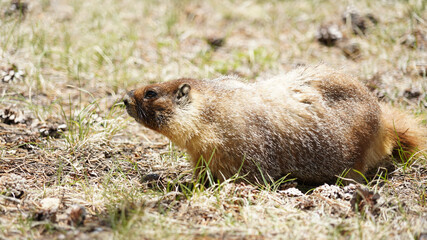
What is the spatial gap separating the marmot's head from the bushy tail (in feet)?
8.50

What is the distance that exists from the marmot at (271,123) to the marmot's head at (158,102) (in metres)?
0.01

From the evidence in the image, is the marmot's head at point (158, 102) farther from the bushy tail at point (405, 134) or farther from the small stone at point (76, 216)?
the bushy tail at point (405, 134)

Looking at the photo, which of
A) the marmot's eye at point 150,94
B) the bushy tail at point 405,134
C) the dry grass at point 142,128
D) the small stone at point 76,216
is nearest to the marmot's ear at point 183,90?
the marmot's eye at point 150,94

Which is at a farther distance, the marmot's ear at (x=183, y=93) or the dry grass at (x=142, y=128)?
the marmot's ear at (x=183, y=93)

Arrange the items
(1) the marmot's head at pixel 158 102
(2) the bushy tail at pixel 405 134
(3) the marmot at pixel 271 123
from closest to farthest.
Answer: (3) the marmot at pixel 271 123 < (1) the marmot's head at pixel 158 102 < (2) the bushy tail at pixel 405 134

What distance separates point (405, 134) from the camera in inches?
225

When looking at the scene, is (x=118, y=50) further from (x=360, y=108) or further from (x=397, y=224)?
(x=397, y=224)

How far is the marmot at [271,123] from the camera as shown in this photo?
4.96 m

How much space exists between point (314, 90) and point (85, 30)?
5.37m

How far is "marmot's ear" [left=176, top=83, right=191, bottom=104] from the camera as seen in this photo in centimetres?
512

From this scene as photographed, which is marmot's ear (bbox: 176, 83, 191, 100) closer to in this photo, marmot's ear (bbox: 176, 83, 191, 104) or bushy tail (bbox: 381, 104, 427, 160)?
marmot's ear (bbox: 176, 83, 191, 104)

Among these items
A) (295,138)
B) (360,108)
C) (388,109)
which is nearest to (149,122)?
(295,138)

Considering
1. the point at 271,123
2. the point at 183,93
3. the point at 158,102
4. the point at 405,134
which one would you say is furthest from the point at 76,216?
the point at 405,134

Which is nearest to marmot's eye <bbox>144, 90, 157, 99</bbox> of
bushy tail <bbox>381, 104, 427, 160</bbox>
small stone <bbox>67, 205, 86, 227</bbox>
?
small stone <bbox>67, 205, 86, 227</bbox>
